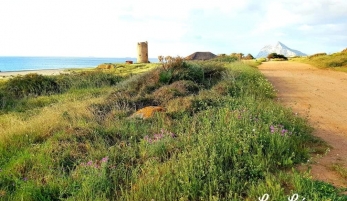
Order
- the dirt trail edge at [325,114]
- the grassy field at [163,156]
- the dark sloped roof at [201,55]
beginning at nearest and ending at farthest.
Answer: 1. the grassy field at [163,156]
2. the dirt trail edge at [325,114]
3. the dark sloped roof at [201,55]

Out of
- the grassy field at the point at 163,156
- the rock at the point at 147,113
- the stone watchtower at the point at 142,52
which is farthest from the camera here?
the stone watchtower at the point at 142,52

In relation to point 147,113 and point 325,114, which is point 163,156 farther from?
point 325,114

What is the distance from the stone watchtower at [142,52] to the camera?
Result: 4831 cm

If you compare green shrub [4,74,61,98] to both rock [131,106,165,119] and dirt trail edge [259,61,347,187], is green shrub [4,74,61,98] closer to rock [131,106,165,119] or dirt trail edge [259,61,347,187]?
rock [131,106,165,119]

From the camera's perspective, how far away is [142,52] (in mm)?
48500

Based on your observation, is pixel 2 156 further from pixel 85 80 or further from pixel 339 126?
pixel 85 80

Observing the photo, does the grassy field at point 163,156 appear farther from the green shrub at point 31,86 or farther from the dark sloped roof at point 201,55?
the dark sloped roof at point 201,55

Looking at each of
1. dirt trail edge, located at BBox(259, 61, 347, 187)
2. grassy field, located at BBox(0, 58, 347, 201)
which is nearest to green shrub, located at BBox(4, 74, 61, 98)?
grassy field, located at BBox(0, 58, 347, 201)

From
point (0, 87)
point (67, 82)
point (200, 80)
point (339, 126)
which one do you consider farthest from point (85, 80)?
point (339, 126)

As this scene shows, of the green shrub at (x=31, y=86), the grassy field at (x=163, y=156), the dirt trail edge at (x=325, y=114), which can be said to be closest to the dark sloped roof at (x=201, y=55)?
the green shrub at (x=31, y=86)

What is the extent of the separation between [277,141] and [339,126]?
2996mm

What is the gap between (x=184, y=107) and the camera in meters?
7.31

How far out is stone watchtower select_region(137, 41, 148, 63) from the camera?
4831cm

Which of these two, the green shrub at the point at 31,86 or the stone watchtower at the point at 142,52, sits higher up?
the stone watchtower at the point at 142,52
